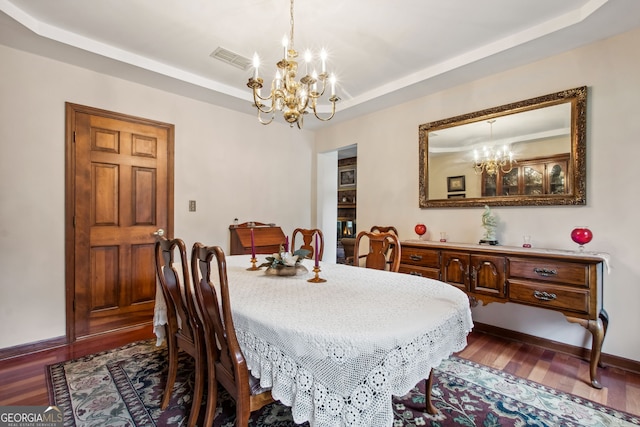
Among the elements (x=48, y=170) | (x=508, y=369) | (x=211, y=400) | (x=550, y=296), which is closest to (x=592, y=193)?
(x=550, y=296)

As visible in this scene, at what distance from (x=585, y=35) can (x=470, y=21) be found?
87 centimetres

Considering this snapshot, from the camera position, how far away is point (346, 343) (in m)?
0.92

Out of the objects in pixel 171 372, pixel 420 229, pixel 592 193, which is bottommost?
pixel 171 372

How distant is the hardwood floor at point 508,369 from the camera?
184cm

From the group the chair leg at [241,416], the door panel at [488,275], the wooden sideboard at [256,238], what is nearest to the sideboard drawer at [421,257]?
the door panel at [488,275]

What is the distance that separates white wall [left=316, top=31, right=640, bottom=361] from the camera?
7.06 feet

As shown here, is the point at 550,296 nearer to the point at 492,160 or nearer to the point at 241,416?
the point at 492,160

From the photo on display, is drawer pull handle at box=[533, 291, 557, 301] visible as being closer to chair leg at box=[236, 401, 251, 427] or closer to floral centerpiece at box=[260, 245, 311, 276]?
floral centerpiece at box=[260, 245, 311, 276]

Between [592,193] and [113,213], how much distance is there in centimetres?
416

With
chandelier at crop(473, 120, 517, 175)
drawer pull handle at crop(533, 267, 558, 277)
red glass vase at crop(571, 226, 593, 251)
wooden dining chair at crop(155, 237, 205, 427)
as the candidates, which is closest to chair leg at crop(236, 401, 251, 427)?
wooden dining chair at crop(155, 237, 205, 427)

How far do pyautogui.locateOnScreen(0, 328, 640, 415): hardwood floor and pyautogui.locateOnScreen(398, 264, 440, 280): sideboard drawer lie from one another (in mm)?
656

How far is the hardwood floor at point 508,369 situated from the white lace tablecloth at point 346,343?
1.32m

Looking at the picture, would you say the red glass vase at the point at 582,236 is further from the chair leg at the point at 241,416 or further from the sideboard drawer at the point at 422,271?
the chair leg at the point at 241,416

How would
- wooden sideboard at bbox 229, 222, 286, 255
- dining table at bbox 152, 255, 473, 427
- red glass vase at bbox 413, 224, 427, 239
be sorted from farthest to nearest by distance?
wooden sideboard at bbox 229, 222, 286, 255 → red glass vase at bbox 413, 224, 427, 239 → dining table at bbox 152, 255, 473, 427
